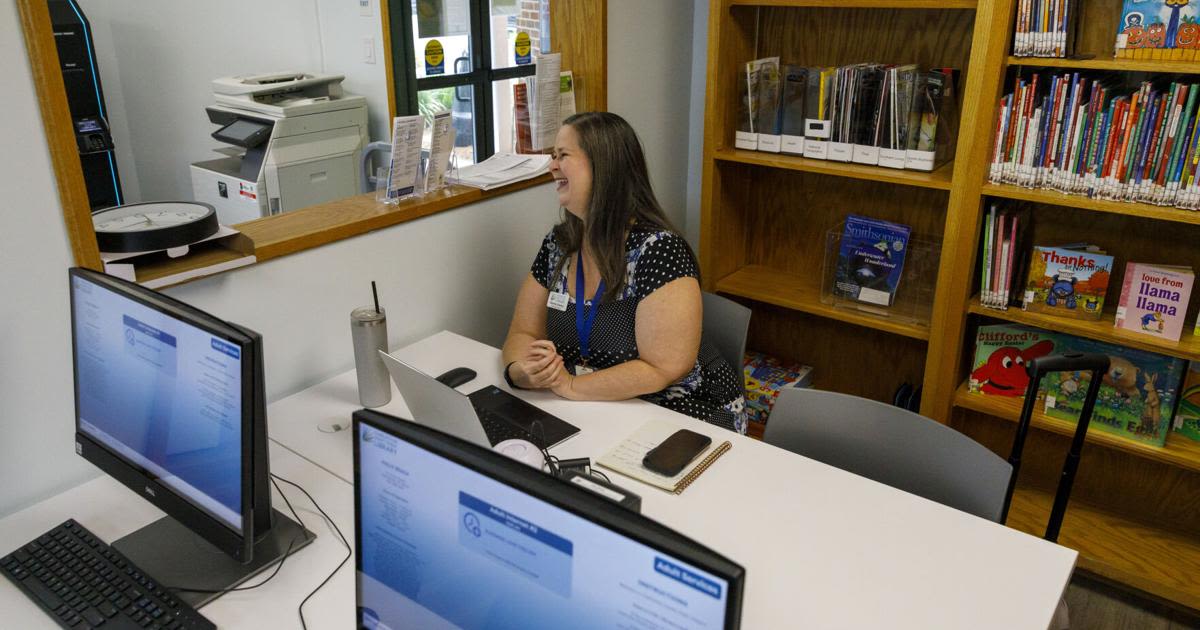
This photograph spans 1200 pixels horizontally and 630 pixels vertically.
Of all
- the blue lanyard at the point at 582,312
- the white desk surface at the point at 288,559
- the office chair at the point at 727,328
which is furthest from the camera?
the office chair at the point at 727,328

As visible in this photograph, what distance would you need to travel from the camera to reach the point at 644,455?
5.51 feet

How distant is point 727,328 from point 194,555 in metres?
1.40

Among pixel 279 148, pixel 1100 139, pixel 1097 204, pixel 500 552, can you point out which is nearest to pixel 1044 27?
pixel 1100 139

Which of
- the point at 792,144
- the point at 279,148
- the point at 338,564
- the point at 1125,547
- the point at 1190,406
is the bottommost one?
the point at 1125,547

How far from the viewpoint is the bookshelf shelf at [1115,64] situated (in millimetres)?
1976

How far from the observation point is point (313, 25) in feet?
14.7

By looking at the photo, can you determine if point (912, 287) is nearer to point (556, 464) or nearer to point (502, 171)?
point (502, 171)

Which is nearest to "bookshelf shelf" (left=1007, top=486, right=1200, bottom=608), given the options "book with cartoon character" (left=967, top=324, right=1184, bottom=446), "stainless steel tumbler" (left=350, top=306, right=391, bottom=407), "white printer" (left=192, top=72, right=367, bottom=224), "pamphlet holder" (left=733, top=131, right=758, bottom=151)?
"book with cartoon character" (left=967, top=324, right=1184, bottom=446)

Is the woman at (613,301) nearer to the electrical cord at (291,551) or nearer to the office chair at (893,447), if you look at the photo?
the office chair at (893,447)

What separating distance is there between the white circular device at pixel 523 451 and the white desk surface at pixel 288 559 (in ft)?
1.01

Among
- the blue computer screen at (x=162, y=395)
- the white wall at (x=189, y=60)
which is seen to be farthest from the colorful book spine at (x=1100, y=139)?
the white wall at (x=189, y=60)

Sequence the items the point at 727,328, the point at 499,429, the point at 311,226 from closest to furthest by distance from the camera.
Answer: the point at 499,429 < the point at 311,226 < the point at 727,328

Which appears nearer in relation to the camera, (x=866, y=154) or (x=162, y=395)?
(x=162, y=395)

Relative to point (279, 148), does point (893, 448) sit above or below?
below
